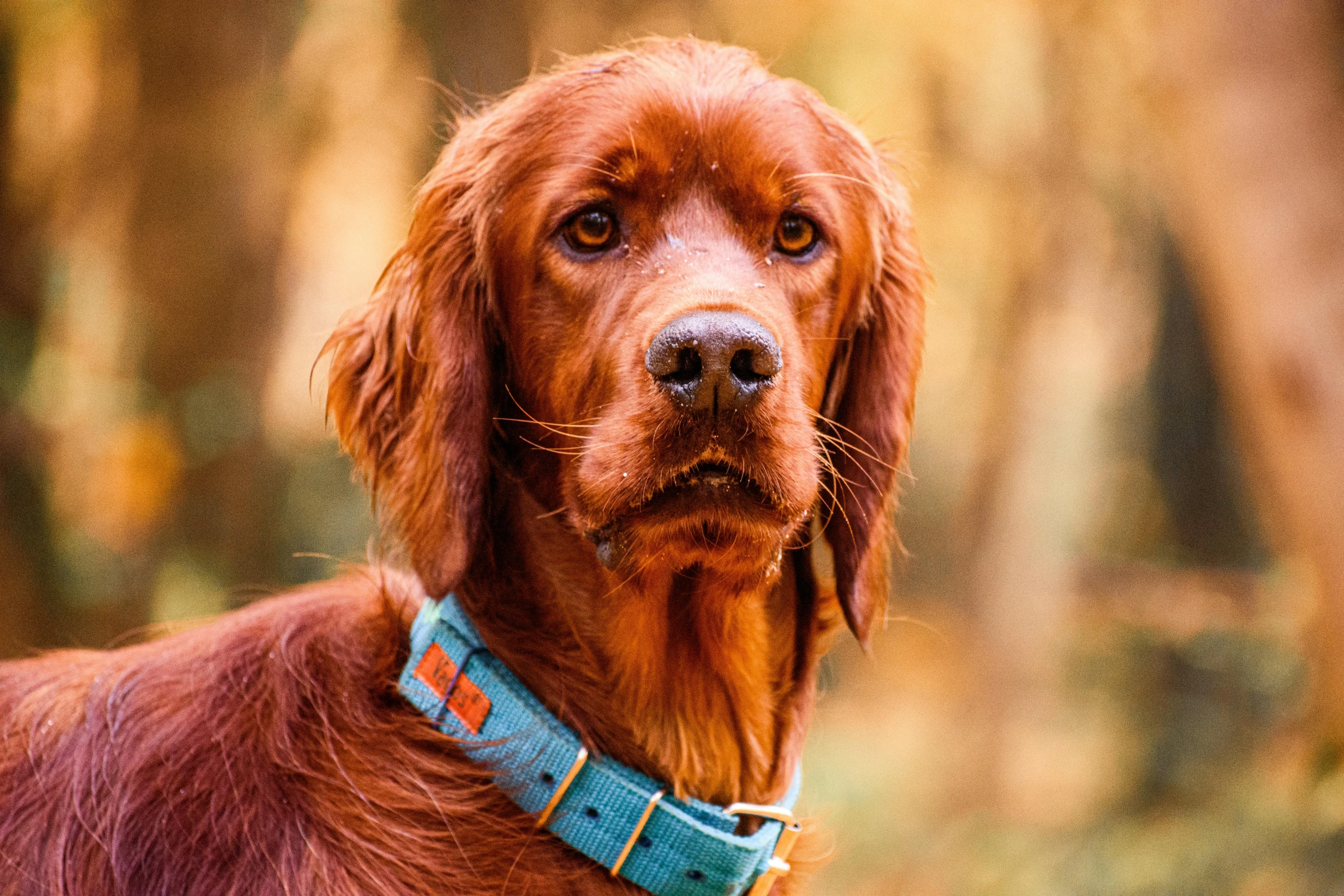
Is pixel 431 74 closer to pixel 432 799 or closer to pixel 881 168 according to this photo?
pixel 881 168

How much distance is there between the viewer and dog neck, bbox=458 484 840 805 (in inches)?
95.3

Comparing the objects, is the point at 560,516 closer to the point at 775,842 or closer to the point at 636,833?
the point at 636,833

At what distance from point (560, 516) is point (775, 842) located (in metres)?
0.78

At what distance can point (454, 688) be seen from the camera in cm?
235

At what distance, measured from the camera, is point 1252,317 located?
15.3 ft

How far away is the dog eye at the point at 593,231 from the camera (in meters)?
2.56

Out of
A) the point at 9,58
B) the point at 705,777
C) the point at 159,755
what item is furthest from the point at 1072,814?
the point at 9,58

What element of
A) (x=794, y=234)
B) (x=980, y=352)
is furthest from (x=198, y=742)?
(x=980, y=352)

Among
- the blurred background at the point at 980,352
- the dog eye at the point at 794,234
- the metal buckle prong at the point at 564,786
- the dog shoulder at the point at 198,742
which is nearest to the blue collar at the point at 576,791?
the metal buckle prong at the point at 564,786

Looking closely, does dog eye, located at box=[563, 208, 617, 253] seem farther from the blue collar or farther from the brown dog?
the blue collar

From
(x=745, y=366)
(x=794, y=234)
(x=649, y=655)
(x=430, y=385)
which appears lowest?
(x=649, y=655)

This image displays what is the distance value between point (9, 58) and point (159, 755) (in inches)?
193

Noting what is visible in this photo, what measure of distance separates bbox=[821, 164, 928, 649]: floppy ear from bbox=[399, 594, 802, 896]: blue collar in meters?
0.66

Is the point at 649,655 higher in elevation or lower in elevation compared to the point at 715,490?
lower
